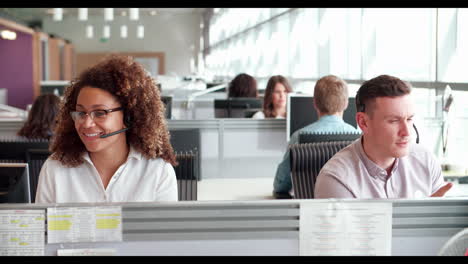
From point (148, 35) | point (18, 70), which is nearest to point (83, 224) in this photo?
point (18, 70)

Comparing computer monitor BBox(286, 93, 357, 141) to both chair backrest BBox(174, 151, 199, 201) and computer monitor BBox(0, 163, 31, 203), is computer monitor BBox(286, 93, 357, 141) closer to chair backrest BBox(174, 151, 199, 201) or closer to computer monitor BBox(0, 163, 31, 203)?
chair backrest BBox(174, 151, 199, 201)

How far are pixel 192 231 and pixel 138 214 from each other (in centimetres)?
11

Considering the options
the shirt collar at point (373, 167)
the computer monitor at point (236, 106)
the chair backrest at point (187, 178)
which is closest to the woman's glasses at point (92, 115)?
the chair backrest at point (187, 178)

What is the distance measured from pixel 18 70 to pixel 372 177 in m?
13.0

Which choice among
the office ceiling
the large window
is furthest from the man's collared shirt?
the office ceiling

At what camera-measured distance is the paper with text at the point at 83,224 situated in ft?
3.36

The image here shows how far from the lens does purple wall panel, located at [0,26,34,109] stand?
13.3 m

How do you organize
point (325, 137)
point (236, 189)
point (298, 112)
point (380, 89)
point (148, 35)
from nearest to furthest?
1. point (380, 89)
2. point (325, 137)
3. point (236, 189)
4. point (298, 112)
5. point (148, 35)

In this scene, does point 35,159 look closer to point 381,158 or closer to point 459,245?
point 381,158

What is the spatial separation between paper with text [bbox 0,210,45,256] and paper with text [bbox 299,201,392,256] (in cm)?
47

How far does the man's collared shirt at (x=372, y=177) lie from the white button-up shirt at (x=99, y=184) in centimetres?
49

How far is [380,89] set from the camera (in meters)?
1.66
